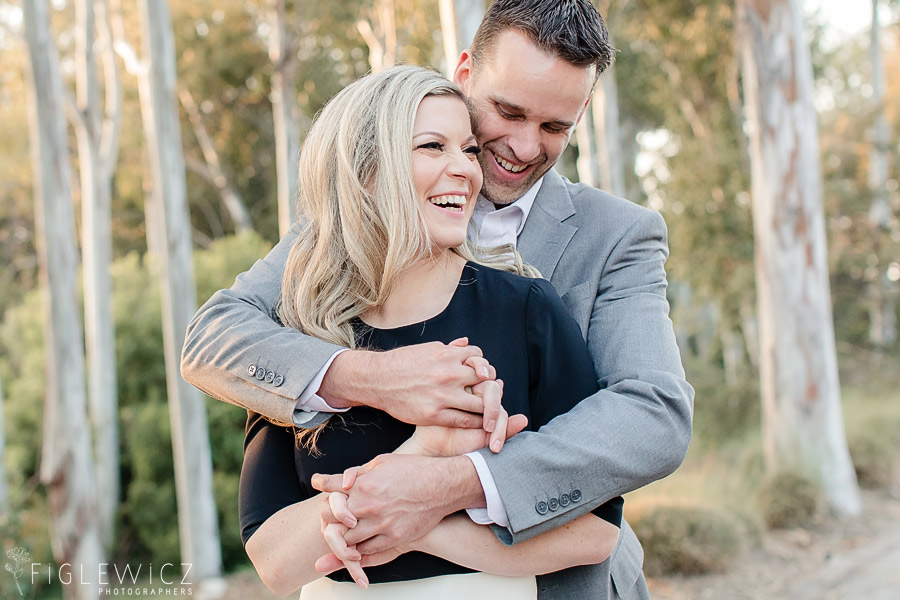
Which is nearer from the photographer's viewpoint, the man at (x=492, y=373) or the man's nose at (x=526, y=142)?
the man at (x=492, y=373)

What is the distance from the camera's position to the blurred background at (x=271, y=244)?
775 centimetres

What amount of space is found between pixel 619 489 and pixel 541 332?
1.14ft

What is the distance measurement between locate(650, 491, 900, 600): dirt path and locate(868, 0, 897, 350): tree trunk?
9.33m

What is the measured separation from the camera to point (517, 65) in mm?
2207

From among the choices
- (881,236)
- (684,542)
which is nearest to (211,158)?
(881,236)

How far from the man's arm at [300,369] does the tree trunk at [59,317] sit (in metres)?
6.61

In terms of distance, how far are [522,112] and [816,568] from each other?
6.00 m

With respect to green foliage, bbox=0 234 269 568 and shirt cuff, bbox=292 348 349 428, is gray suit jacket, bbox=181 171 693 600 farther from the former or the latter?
green foliage, bbox=0 234 269 568

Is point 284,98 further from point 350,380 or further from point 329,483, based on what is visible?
point 329,483

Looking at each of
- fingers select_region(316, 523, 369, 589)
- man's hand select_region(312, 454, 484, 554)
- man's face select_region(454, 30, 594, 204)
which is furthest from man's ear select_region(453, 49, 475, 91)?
fingers select_region(316, 523, 369, 589)

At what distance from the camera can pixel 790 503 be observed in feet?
26.0

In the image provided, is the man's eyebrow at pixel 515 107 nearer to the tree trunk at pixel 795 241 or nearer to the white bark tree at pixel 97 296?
the tree trunk at pixel 795 241

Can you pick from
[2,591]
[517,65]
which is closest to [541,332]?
[517,65]

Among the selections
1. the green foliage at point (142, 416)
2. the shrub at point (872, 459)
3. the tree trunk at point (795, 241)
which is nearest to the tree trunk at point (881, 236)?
the shrub at point (872, 459)
